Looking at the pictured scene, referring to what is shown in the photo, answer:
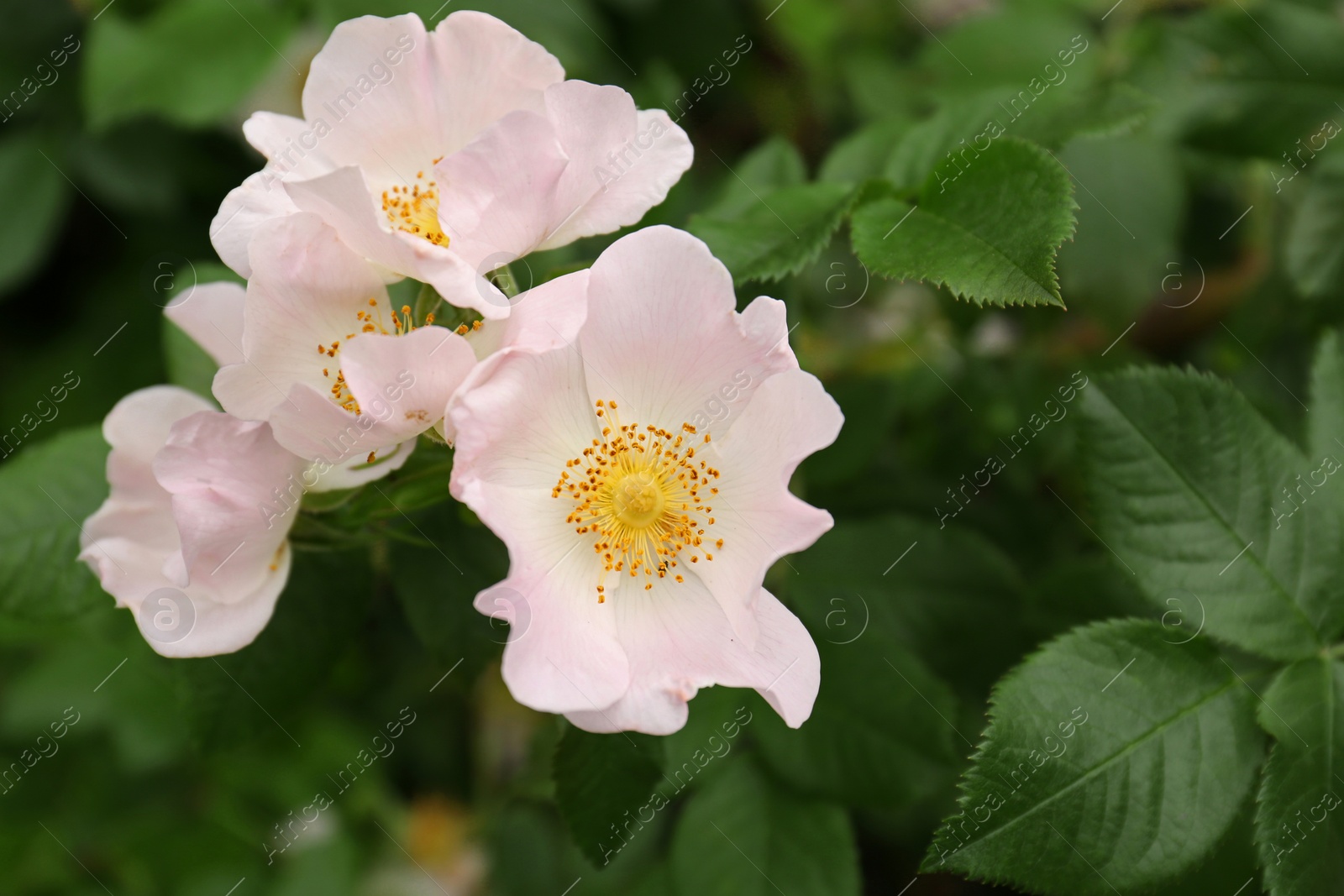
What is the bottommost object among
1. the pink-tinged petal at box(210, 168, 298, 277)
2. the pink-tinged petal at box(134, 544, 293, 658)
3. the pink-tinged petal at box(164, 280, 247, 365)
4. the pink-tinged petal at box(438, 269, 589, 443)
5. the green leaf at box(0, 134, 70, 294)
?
the pink-tinged petal at box(134, 544, 293, 658)

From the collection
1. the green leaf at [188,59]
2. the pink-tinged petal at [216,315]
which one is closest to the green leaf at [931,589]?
Result: the pink-tinged petal at [216,315]

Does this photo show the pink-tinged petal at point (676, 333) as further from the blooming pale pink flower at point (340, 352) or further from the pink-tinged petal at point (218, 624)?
the pink-tinged petal at point (218, 624)

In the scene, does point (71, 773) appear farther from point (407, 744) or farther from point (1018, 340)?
point (1018, 340)

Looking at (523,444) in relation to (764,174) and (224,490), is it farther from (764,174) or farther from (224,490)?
(764,174)

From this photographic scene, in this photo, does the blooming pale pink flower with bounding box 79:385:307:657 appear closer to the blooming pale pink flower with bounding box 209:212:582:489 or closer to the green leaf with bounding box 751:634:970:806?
the blooming pale pink flower with bounding box 209:212:582:489

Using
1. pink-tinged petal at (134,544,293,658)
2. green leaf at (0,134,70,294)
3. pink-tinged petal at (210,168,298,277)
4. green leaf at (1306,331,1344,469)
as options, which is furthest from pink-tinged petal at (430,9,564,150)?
green leaf at (0,134,70,294)

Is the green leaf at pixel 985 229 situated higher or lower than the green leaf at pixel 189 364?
lower

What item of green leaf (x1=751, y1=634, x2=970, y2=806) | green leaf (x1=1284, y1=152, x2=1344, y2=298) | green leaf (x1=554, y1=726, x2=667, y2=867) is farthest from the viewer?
green leaf (x1=1284, y1=152, x2=1344, y2=298)
